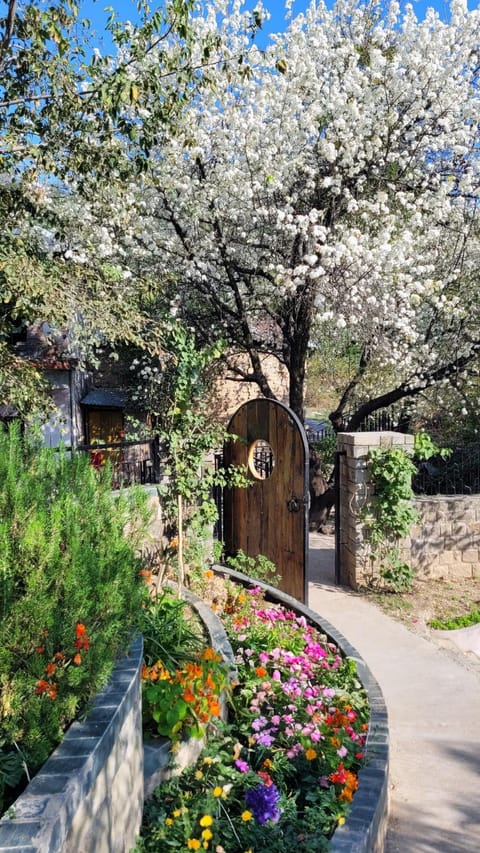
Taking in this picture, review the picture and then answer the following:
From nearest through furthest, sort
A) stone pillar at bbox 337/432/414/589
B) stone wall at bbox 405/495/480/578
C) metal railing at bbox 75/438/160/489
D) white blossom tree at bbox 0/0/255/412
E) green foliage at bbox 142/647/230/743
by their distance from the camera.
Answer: green foliage at bbox 142/647/230/743 → white blossom tree at bbox 0/0/255/412 → metal railing at bbox 75/438/160/489 → stone pillar at bbox 337/432/414/589 → stone wall at bbox 405/495/480/578

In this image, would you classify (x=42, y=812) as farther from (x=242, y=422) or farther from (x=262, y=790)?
(x=242, y=422)

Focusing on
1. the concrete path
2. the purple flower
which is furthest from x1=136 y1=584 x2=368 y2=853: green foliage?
the concrete path

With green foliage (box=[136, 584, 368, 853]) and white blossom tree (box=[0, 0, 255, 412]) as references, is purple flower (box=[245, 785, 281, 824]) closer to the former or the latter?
green foliage (box=[136, 584, 368, 853])

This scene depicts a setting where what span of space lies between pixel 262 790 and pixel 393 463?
4.87 m

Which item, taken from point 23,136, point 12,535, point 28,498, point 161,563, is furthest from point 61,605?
point 23,136

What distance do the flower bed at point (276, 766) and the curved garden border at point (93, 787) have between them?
294mm

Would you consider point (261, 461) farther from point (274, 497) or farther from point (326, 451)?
point (326, 451)

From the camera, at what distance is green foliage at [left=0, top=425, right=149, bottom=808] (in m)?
1.87

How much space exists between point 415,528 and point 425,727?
3746 millimetres

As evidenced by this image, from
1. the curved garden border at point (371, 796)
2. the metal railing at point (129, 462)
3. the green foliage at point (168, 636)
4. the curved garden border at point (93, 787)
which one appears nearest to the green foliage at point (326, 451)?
the metal railing at point (129, 462)

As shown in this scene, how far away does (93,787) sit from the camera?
1868mm

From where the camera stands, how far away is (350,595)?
710cm

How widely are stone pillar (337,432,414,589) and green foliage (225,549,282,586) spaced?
1394 mm

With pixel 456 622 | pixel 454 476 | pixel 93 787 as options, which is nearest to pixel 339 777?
pixel 93 787
